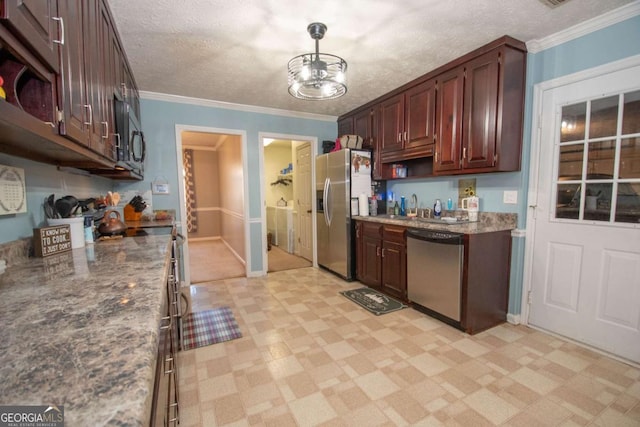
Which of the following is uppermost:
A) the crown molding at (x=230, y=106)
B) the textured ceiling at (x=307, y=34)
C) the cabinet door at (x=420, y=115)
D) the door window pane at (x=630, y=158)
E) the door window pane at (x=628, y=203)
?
the textured ceiling at (x=307, y=34)

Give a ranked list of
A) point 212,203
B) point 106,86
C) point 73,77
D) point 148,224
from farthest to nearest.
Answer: point 212,203 → point 148,224 → point 106,86 → point 73,77

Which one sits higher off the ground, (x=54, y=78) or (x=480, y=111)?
(x=480, y=111)

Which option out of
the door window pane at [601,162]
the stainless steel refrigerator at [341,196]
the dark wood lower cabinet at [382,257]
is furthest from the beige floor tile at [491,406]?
the stainless steel refrigerator at [341,196]

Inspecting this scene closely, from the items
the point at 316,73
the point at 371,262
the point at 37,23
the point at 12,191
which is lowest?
the point at 371,262

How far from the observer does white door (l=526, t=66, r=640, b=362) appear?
1959mm

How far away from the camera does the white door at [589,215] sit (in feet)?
6.43

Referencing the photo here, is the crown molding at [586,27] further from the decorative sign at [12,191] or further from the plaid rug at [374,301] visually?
the decorative sign at [12,191]

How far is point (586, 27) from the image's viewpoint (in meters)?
2.07

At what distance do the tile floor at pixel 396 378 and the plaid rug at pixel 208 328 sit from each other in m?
0.09

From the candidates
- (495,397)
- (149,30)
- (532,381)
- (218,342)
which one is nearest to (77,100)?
(149,30)

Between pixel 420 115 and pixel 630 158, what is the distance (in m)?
1.67

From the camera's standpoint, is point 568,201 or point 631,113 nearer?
point 631,113

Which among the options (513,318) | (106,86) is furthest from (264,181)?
(513,318)

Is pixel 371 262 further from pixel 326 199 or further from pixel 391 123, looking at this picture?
pixel 391 123
